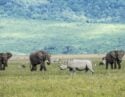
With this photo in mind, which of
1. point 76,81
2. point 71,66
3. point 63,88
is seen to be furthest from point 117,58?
point 63,88

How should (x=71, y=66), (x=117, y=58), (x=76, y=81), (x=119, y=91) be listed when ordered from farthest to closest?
(x=117, y=58), (x=71, y=66), (x=76, y=81), (x=119, y=91)

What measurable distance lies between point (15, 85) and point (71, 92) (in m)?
4.46

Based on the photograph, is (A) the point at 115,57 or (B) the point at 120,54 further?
(A) the point at 115,57

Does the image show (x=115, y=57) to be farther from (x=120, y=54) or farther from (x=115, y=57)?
(x=120, y=54)

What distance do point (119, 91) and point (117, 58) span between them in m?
29.2

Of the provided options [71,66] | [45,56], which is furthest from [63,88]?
[45,56]

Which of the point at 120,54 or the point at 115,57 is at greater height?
the point at 120,54

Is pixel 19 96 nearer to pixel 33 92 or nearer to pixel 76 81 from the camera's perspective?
pixel 33 92

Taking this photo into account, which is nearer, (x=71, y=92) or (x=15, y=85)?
(x=71, y=92)

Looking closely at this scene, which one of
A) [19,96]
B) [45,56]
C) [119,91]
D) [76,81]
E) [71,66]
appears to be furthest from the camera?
[45,56]

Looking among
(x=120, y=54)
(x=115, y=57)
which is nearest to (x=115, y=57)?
(x=115, y=57)

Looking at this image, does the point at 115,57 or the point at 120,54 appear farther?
the point at 115,57

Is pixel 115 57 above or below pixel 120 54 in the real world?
below

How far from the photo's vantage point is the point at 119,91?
21.3 m
